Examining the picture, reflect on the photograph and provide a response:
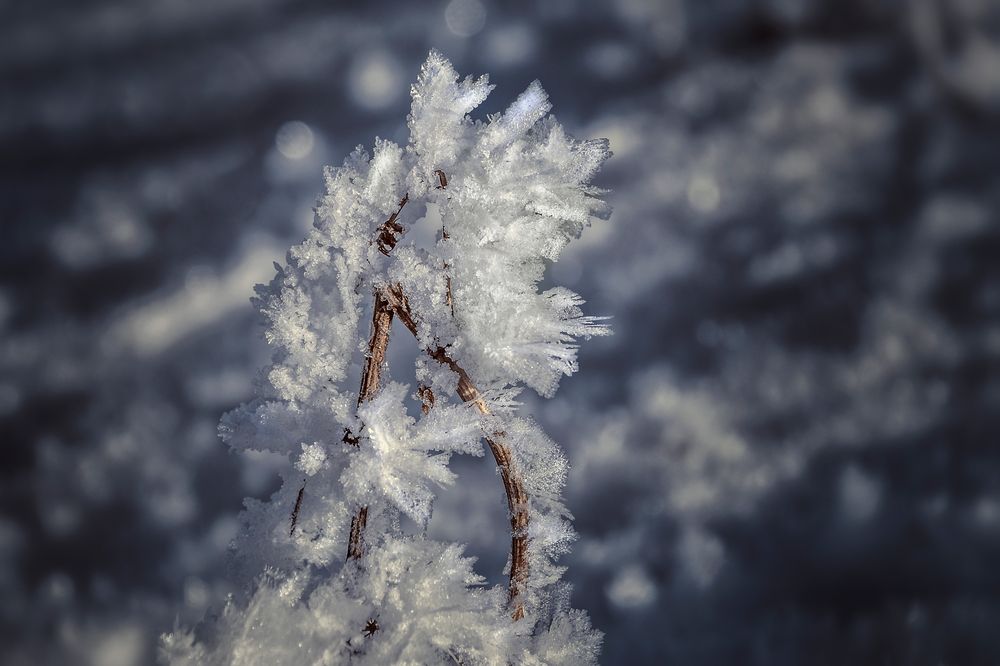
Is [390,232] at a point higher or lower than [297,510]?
higher

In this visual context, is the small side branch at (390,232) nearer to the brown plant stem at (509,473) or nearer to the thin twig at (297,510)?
the brown plant stem at (509,473)

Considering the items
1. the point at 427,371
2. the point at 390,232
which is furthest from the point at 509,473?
the point at 390,232

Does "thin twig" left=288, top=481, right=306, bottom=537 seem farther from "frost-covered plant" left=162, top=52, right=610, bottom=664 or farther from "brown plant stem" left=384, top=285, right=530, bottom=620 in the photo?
"brown plant stem" left=384, top=285, right=530, bottom=620

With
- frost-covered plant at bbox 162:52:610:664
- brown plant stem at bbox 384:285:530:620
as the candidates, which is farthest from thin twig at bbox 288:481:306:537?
brown plant stem at bbox 384:285:530:620

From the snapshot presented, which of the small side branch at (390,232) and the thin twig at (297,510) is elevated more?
the small side branch at (390,232)

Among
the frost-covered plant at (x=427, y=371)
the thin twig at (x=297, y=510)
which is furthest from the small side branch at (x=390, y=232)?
the thin twig at (x=297, y=510)

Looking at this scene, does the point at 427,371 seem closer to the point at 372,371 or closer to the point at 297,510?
the point at 372,371

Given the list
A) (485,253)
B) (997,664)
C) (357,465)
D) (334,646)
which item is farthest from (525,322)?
(997,664)
